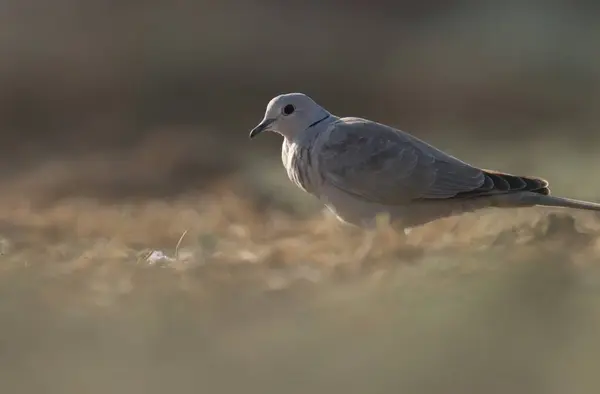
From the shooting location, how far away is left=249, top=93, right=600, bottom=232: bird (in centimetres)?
178

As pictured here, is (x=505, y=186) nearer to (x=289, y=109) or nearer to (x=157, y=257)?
(x=289, y=109)

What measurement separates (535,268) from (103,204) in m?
1.34

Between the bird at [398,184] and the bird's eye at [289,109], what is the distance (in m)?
0.12

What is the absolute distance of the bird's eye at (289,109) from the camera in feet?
6.37

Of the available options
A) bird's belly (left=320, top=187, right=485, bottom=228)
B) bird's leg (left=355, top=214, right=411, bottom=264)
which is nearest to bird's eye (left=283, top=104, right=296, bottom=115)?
bird's belly (left=320, top=187, right=485, bottom=228)

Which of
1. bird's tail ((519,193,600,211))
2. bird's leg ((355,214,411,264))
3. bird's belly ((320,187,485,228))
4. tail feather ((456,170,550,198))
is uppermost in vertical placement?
tail feather ((456,170,550,198))

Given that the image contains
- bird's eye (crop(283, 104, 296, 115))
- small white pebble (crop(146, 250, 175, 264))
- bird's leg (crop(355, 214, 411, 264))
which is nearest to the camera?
bird's leg (crop(355, 214, 411, 264))

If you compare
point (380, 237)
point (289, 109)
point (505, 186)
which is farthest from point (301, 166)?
point (505, 186)

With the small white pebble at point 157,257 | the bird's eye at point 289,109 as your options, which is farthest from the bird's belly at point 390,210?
the small white pebble at point 157,257

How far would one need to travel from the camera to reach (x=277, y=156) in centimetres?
257

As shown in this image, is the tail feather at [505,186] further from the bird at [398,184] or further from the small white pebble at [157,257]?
the small white pebble at [157,257]

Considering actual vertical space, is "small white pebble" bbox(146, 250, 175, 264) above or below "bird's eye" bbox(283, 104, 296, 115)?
below

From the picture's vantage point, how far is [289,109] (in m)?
1.94

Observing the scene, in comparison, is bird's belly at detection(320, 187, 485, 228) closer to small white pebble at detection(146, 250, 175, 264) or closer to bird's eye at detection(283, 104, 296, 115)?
bird's eye at detection(283, 104, 296, 115)
